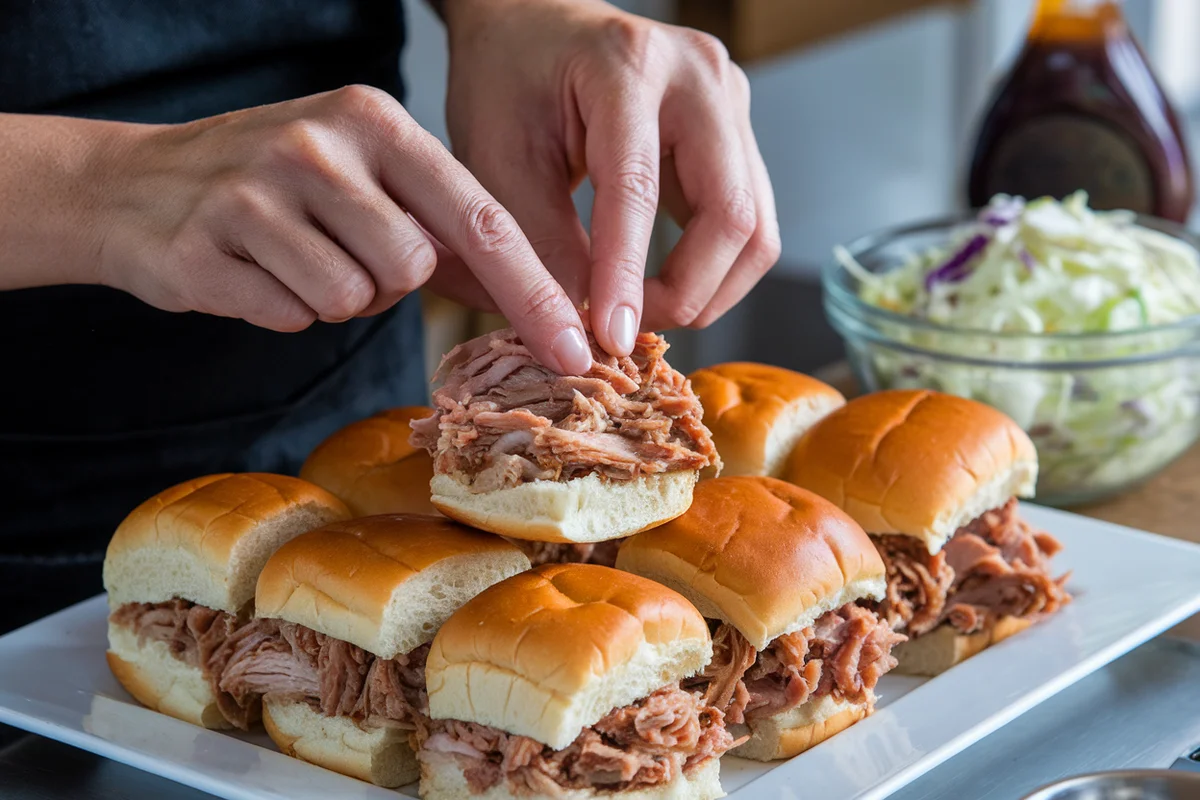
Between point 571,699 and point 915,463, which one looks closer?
point 571,699

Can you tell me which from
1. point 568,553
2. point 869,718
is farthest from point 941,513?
point 568,553

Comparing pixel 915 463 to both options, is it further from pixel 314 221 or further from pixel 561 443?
pixel 314 221

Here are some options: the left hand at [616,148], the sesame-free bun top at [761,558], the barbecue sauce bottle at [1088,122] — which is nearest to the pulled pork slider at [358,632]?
the sesame-free bun top at [761,558]

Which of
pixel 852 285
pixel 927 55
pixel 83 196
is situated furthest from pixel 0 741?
pixel 927 55

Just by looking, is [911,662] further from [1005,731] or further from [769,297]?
[769,297]

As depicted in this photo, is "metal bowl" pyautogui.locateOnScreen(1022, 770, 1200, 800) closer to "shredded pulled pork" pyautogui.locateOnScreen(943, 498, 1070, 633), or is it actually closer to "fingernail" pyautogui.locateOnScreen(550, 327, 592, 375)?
"shredded pulled pork" pyautogui.locateOnScreen(943, 498, 1070, 633)
